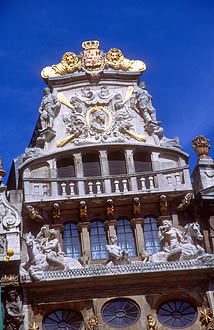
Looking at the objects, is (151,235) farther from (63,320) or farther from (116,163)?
(63,320)

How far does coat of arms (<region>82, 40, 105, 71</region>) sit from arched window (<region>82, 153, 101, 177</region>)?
4.06 meters

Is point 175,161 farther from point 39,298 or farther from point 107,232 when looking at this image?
point 39,298

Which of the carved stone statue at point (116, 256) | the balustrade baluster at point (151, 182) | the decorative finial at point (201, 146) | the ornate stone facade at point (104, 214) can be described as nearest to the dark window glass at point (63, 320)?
the ornate stone facade at point (104, 214)

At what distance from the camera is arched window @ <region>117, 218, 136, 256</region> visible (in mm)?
30047

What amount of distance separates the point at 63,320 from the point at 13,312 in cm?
182

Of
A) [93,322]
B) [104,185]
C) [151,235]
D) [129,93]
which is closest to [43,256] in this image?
[93,322]

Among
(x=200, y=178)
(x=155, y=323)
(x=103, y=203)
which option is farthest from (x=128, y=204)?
(x=155, y=323)

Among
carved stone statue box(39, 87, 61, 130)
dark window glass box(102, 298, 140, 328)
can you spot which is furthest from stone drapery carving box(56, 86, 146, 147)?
dark window glass box(102, 298, 140, 328)

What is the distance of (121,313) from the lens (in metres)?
28.2

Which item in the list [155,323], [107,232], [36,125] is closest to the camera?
[155,323]

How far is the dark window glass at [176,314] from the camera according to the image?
28.2m

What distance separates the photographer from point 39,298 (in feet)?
92.6

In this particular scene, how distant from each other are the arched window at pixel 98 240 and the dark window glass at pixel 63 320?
246 cm

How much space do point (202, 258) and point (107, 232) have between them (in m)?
3.78
